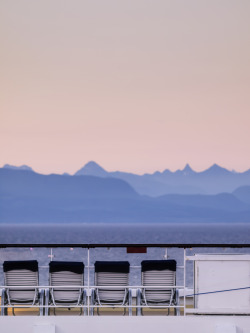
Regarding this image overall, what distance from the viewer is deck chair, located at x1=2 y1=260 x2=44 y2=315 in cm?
691

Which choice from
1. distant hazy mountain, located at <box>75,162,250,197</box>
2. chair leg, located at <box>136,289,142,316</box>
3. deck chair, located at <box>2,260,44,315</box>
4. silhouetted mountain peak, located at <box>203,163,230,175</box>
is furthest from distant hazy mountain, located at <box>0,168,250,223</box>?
chair leg, located at <box>136,289,142,316</box>

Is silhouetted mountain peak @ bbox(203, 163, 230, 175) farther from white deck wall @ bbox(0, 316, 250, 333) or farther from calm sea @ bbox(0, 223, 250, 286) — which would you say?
white deck wall @ bbox(0, 316, 250, 333)

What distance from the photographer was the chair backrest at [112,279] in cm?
684

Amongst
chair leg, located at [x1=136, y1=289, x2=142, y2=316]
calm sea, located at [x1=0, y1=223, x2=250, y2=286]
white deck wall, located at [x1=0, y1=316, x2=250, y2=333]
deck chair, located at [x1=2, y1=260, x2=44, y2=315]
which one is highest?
calm sea, located at [x1=0, y1=223, x2=250, y2=286]

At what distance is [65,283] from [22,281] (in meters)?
0.39

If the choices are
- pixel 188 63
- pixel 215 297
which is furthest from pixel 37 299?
pixel 188 63

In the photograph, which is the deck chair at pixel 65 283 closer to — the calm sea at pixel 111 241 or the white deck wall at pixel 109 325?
the white deck wall at pixel 109 325

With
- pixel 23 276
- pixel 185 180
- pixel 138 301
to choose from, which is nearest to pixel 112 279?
pixel 138 301

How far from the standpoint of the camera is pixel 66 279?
6.89 m

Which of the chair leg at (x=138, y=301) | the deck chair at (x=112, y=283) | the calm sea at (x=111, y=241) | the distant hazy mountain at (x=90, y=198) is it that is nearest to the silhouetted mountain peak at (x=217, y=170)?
the calm sea at (x=111, y=241)

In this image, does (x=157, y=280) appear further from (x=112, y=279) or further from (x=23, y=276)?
(x=23, y=276)

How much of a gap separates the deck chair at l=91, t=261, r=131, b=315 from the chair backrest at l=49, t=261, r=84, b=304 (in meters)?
0.14

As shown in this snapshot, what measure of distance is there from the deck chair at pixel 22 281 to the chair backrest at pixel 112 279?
56cm

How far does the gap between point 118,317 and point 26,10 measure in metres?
8.20
